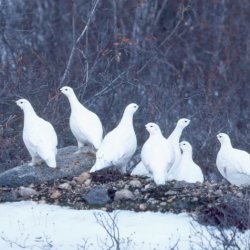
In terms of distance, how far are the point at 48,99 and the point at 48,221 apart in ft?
23.8

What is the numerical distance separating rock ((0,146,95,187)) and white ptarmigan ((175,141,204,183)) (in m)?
1.18

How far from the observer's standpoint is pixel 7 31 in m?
27.2

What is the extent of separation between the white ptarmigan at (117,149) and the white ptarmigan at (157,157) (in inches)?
16.5

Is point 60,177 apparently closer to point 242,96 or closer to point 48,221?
point 48,221

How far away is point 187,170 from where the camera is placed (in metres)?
17.8

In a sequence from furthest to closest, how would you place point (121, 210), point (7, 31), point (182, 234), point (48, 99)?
point (7, 31) → point (48, 99) → point (121, 210) → point (182, 234)

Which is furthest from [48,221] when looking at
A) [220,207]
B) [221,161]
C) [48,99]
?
[48,99]

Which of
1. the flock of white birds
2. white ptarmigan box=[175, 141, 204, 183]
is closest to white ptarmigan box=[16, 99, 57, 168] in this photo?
the flock of white birds

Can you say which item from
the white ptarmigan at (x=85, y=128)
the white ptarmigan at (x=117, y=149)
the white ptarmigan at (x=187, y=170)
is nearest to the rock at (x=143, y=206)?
the white ptarmigan at (x=117, y=149)

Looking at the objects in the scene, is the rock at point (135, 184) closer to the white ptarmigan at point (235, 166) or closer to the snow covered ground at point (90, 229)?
the snow covered ground at point (90, 229)

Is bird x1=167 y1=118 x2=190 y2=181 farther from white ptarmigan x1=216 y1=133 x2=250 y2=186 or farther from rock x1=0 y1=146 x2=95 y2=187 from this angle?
rock x1=0 y1=146 x2=95 y2=187

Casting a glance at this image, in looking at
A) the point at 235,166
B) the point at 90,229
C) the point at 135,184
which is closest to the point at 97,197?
the point at 135,184

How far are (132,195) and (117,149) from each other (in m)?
1.52

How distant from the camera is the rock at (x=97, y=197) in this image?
15.5 metres
